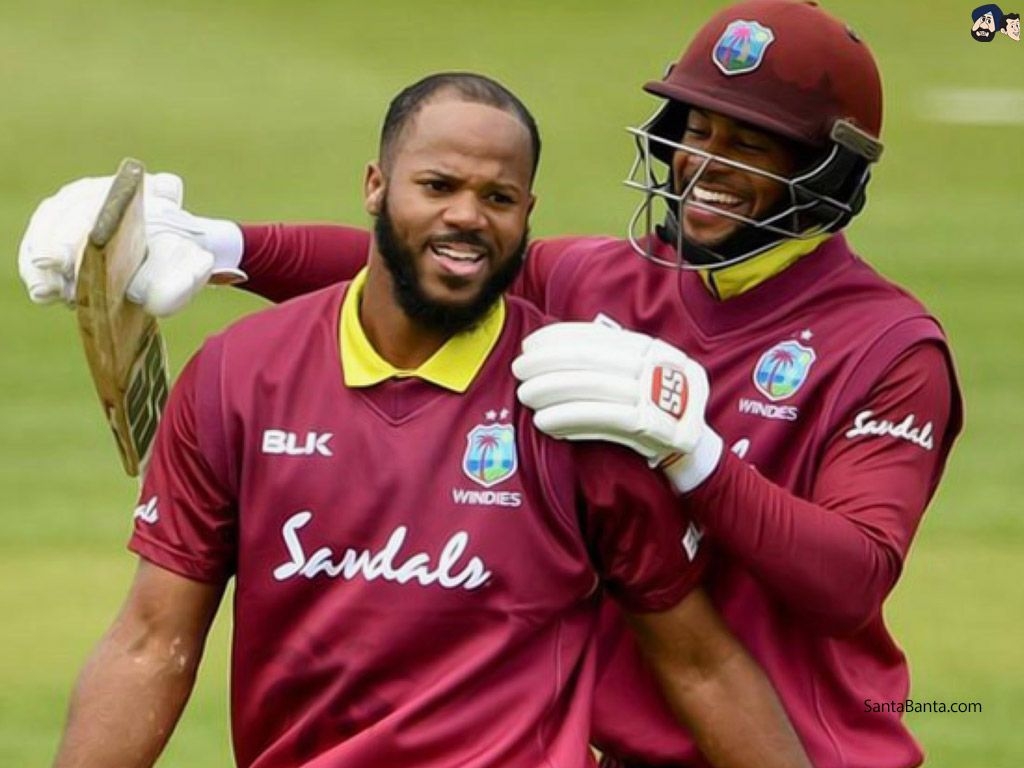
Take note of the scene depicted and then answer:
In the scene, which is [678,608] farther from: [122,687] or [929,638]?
[929,638]

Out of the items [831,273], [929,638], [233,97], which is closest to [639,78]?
[233,97]

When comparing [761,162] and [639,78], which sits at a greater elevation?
[761,162]

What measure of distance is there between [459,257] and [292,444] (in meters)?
0.46

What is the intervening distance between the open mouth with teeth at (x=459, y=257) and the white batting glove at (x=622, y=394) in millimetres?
169

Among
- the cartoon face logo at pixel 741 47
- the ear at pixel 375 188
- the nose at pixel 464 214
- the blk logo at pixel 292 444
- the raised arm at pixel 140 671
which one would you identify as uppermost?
the cartoon face logo at pixel 741 47

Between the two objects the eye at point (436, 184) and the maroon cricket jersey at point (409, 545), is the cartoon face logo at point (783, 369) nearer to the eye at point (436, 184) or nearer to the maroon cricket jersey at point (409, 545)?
the maroon cricket jersey at point (409, 545)

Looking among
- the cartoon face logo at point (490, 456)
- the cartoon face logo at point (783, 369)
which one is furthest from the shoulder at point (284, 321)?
the cartoon face logo at point (783, 369)

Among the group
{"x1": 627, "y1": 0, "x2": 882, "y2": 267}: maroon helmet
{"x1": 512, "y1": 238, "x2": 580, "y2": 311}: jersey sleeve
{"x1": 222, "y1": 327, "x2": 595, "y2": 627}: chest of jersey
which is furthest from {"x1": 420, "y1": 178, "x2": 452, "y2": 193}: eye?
{"x1": 512, "y1": 238, "x2": 580, "y2": 311}: jersey sleeve

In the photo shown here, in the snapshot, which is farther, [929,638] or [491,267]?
[929,638]

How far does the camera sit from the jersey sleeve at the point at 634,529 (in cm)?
490

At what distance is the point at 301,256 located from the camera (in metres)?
5.99

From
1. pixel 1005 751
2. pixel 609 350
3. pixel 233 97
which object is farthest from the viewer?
pixel 233 97

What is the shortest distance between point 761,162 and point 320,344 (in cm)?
103

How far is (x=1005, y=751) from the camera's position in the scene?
8953mm
